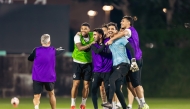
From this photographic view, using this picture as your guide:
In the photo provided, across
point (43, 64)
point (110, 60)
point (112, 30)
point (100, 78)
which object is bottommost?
point (100, 78)

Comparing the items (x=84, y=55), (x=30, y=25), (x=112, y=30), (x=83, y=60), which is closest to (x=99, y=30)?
(x=112, y=30)

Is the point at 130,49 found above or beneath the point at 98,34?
beneath

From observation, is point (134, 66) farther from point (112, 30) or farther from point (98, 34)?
point (98, 34)

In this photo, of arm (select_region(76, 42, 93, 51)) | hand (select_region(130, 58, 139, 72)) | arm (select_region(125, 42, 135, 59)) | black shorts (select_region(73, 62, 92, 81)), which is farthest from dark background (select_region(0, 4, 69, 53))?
hand (select_region(130, 58, 139, 72))

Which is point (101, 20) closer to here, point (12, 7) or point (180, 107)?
point (12, 7)

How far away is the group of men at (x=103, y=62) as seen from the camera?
2255 centimetres

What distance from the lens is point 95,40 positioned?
2312 centimetres

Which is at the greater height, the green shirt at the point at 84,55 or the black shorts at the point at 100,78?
the green shirt at the point at 84,55

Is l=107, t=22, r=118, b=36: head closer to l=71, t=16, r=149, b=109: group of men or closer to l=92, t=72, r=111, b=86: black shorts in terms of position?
l=71, t=16, r=149, b=109: group of men

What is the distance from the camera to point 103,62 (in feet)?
76.5

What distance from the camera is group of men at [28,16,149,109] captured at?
22547 mm

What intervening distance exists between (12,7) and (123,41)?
11.2 meters

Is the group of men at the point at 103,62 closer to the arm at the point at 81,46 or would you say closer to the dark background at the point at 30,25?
the arm at the point at 81,46

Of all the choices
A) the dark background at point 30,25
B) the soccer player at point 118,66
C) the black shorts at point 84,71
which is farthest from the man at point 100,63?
the dark background at point 30,25
